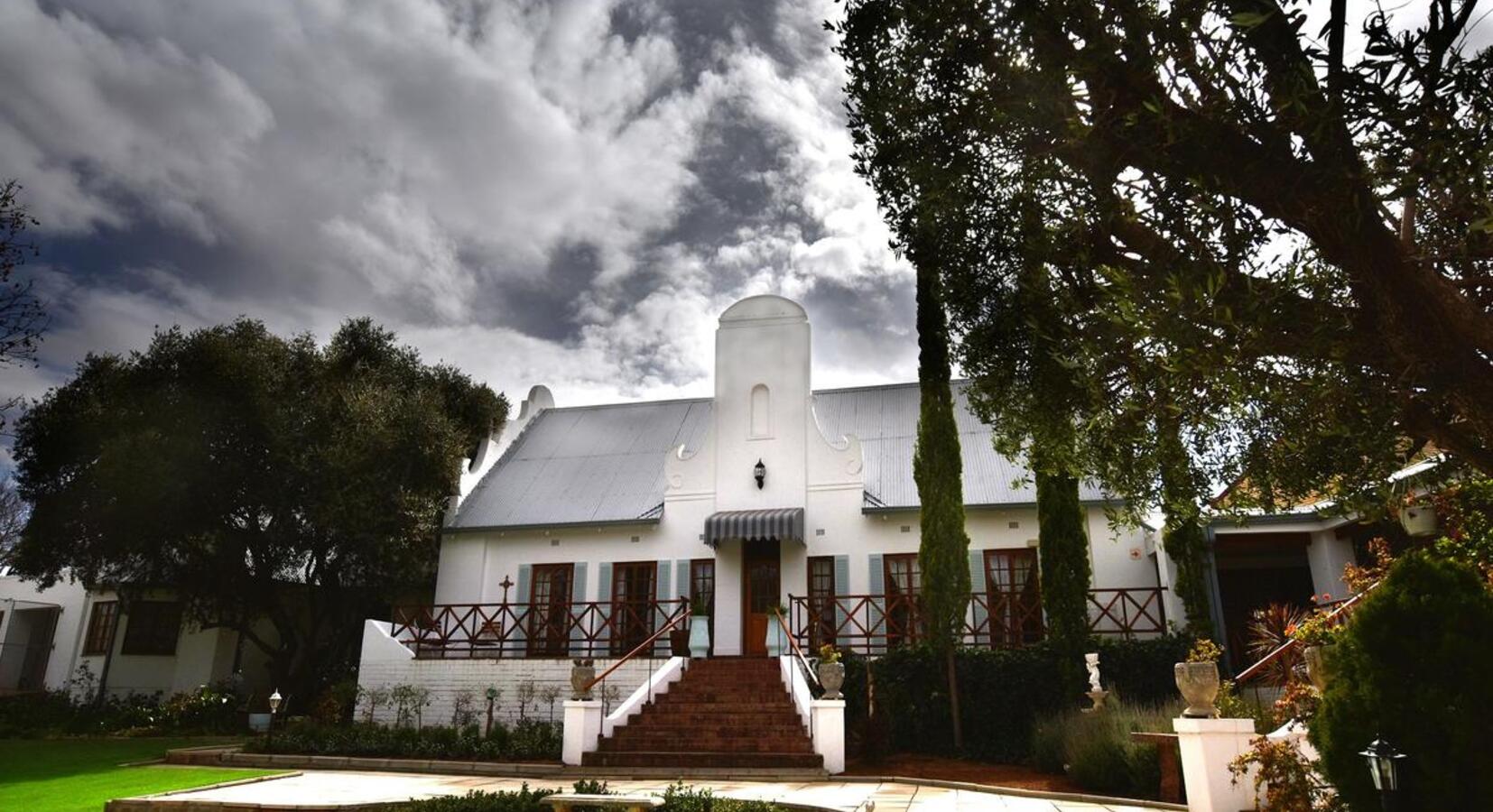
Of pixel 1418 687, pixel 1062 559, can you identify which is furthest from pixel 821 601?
pixel 1418 687

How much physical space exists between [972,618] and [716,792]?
8497mm

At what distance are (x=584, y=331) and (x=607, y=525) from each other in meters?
4.65

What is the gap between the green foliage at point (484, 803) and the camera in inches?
336

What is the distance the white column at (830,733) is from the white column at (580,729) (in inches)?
139

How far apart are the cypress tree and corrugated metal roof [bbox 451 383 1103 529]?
2358 millimetres

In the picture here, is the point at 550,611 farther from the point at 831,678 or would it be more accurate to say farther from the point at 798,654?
the point at 831,678

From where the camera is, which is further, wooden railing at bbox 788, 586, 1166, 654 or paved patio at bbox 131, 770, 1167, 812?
wooden railing at bbox 788, 586, 1166, 654

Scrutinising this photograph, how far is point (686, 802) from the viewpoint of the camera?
8.31m

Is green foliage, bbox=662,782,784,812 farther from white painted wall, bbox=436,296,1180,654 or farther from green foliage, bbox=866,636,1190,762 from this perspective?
white painted wall, bbox=436,296,1180,654

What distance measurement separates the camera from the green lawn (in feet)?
34.5

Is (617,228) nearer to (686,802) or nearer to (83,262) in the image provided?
(83,262)

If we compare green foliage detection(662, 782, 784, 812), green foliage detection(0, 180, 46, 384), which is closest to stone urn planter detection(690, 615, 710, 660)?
green foliage detection(662, 782, 784, 812)

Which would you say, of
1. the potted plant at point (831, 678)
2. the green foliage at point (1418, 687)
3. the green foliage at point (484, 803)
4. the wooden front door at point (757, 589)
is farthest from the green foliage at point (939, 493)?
the green foliage at point (1418, 687)

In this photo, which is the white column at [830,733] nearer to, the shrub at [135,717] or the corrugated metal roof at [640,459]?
the corrugated metal roof at [640,459]
